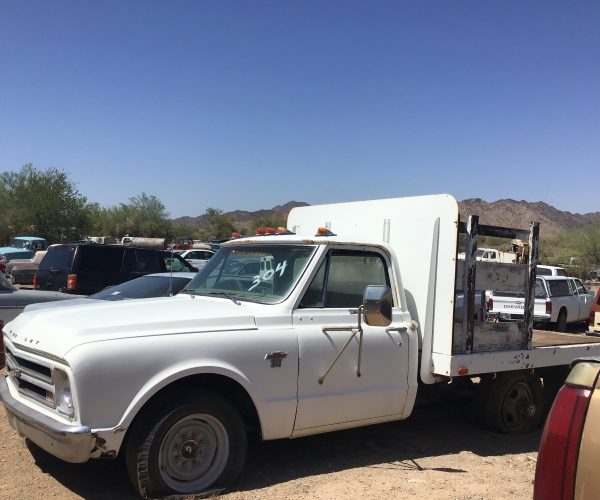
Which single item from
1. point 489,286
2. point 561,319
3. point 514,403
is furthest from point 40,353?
point 561,319

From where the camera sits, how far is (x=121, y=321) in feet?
13.5

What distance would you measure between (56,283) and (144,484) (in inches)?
386

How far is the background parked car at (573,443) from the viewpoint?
7.08ft

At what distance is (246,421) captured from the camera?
4.52 meters

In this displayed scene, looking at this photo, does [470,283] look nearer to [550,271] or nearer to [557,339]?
[557,339]

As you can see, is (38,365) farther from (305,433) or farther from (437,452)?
(437,452)

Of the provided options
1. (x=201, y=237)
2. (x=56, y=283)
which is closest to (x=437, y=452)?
(x=56, y=283)

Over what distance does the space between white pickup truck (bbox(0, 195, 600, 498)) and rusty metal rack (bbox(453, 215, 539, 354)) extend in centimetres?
2

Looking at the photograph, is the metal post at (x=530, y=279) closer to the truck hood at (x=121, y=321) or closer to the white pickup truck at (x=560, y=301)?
the truck hood at (x=121, y=321)

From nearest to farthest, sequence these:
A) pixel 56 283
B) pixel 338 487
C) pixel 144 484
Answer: pixel 144 484, pixel 338 487, pixel 56 283

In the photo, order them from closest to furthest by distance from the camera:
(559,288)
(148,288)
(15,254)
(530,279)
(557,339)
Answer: (530,279), (557,339), (148,288), (559,288), (15,254)

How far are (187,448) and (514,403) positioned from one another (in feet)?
12.0

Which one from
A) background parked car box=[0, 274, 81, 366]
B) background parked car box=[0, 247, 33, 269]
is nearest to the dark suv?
background parked car box=[0, 274, 81, 366]

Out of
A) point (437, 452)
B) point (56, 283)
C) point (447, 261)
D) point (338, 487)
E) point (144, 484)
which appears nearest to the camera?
point (144, 484)
